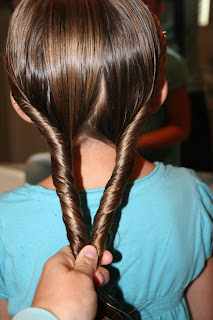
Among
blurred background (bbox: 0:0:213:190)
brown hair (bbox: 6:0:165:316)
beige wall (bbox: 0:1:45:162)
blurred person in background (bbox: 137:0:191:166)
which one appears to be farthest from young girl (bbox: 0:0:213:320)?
beige wall (bbox: 0:1:45:162)

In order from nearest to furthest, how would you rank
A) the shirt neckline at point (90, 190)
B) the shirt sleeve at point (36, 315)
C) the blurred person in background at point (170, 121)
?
the shirt sleeve at point (36, 315) < the shirt neckline at point (90, 190) < the blurred person in background at point (170, 121)

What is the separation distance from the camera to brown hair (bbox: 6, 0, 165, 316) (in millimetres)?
438

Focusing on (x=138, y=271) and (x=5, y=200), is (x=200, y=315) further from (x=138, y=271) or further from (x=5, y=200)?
(x=5, y=200)

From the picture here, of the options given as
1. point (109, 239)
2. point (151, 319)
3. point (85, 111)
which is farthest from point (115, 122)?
point (151, 319)

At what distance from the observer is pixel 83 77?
44 centimetres

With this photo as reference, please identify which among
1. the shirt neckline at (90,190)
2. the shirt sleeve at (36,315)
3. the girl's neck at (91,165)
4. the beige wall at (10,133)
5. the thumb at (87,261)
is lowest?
the beige wall at (10,133)

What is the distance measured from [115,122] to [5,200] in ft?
0.68

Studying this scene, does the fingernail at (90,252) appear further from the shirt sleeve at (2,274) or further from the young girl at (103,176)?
the shirt sleeve at (2,274)

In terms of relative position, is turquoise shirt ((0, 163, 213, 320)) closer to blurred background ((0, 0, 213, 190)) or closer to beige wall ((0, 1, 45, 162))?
blurred background ((0, 0, 213, 190))

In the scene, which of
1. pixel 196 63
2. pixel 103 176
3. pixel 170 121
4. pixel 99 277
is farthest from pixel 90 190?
pixel 196 63

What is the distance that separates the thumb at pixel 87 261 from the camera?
0.39 metres

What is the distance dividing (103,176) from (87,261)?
153 millimetres

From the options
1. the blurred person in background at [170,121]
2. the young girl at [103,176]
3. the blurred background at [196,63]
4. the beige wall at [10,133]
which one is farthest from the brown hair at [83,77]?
the beige wall at [10,133]

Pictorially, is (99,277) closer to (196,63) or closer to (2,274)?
(2,274)
